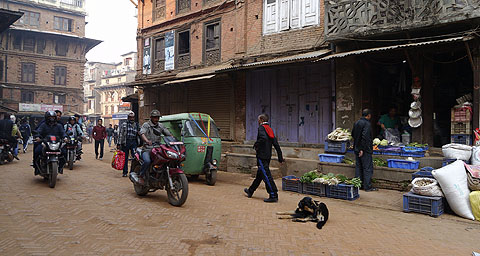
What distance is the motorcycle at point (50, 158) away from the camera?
752cm

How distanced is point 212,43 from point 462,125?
1096 centimetres

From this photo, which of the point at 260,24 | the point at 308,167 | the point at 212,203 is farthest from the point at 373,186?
the point at 260,24

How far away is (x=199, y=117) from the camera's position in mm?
9602

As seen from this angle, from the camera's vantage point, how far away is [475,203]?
564cm

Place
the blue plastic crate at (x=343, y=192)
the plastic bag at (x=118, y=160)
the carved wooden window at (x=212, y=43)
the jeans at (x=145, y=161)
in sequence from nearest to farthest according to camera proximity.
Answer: the jeans at (x=145, y=161) < the blue plastic crate at (x=343, y=192) < the plastic bag at (x=118, y=160) < the carved wooden window at (x=212, y=43)

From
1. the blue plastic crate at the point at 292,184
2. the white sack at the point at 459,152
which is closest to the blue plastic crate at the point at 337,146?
the blue plastic crate at the point at 292,184

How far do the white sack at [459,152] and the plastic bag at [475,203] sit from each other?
1.39 metres

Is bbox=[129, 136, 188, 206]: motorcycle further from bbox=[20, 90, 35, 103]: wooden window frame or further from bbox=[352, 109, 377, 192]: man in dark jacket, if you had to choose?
bbox=[20, 90, 35, 103]: wooden window frame

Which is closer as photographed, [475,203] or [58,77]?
[475,203]

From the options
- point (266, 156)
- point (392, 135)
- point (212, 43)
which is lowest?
point (266, 156)

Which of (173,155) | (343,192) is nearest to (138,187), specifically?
(173,155)

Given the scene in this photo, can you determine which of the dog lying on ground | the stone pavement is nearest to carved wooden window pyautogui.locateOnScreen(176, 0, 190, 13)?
the stone pavement

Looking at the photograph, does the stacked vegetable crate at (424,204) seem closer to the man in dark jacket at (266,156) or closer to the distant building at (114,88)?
the man in dark jacket at (266,156)

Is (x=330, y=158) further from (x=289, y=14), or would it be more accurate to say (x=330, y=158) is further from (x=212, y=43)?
(x=212, y=43)
